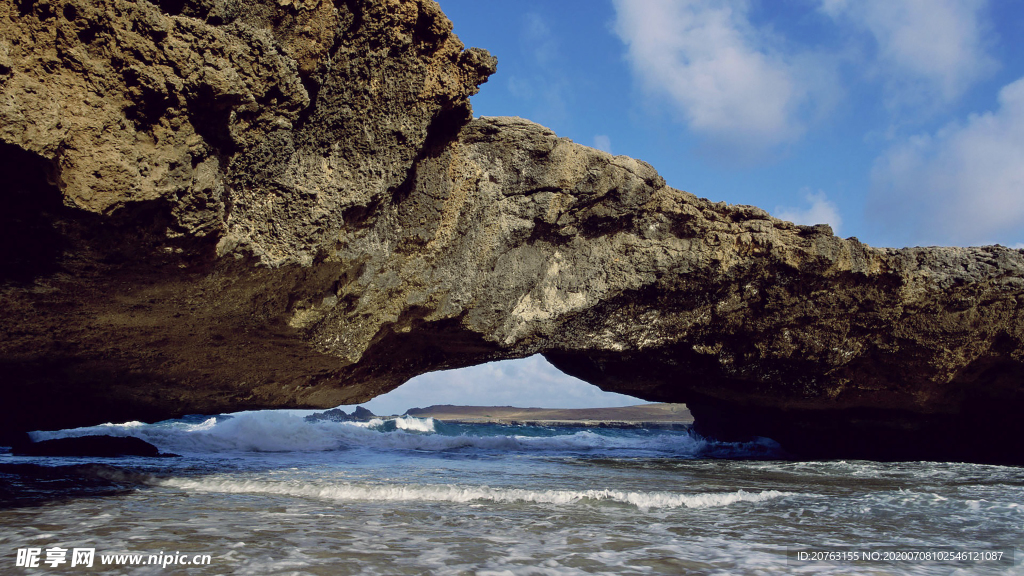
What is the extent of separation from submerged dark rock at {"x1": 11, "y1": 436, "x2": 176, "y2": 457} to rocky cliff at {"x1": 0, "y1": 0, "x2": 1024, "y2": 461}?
2.10 metres

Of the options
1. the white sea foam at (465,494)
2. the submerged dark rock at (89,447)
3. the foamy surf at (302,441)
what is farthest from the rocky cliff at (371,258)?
the foamy surf at (302,441)

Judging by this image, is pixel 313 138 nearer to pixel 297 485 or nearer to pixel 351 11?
pixel 351 11

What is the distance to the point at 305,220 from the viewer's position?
14.3ft

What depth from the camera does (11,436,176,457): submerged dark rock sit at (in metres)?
9.91

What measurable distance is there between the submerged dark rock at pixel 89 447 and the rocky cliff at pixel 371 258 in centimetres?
210

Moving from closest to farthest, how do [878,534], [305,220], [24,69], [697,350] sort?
[24,69] < [878,534] < [305,220] < [697,350]

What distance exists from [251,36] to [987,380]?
35.9 ft

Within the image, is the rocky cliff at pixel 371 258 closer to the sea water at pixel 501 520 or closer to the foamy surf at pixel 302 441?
the sea water at pixel 501 520

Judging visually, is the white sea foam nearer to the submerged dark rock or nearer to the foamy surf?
the submerged dark rock

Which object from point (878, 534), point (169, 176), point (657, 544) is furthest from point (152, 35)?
point (878, 534)

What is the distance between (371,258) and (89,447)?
820 cm

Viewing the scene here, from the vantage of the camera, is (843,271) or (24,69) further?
(843,271)

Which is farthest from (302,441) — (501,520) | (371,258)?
(501,520)

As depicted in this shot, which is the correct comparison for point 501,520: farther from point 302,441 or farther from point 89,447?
point 302,441
